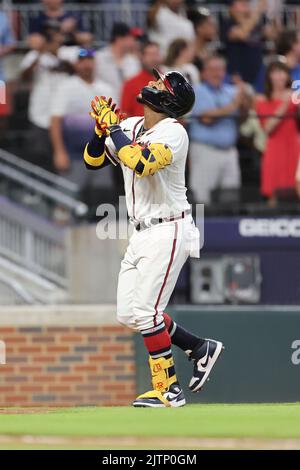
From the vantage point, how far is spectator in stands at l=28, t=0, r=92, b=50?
39.7ft

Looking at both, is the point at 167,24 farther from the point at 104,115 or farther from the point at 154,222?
the point at 154,222

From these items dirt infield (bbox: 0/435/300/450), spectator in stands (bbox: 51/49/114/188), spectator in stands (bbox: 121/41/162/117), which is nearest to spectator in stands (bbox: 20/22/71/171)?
spectator in stands (bbox: 51/49/114/188)

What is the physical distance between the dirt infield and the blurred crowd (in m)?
4.38

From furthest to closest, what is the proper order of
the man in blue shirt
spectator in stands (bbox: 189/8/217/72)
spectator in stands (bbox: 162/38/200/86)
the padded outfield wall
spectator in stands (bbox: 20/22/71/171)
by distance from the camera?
spectator in stands (bbox: 189/8/217/72) → the man in blue shirt → spectator in stands (bbox: 162/38/200/86) → spectator in stands (bbox: 20/22/71/171) → the padded outfield wall

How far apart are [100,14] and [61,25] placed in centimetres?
113

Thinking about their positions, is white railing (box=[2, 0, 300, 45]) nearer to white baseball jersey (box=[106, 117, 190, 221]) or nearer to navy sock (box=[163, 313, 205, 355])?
white baseball jersey (box=[106, 117, 190, 221])

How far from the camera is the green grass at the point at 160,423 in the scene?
644 centimetres

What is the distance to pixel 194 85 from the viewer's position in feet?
37.4

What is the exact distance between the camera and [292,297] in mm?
10391

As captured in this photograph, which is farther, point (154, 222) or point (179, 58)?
point (179, 58)

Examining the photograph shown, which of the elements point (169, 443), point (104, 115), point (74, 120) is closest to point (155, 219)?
point (104, 115)

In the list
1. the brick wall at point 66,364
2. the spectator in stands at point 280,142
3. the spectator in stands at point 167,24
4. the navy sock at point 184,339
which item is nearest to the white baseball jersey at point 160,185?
the navy sock at point 184,339

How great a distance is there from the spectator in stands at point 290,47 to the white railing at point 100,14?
4.22 ft
